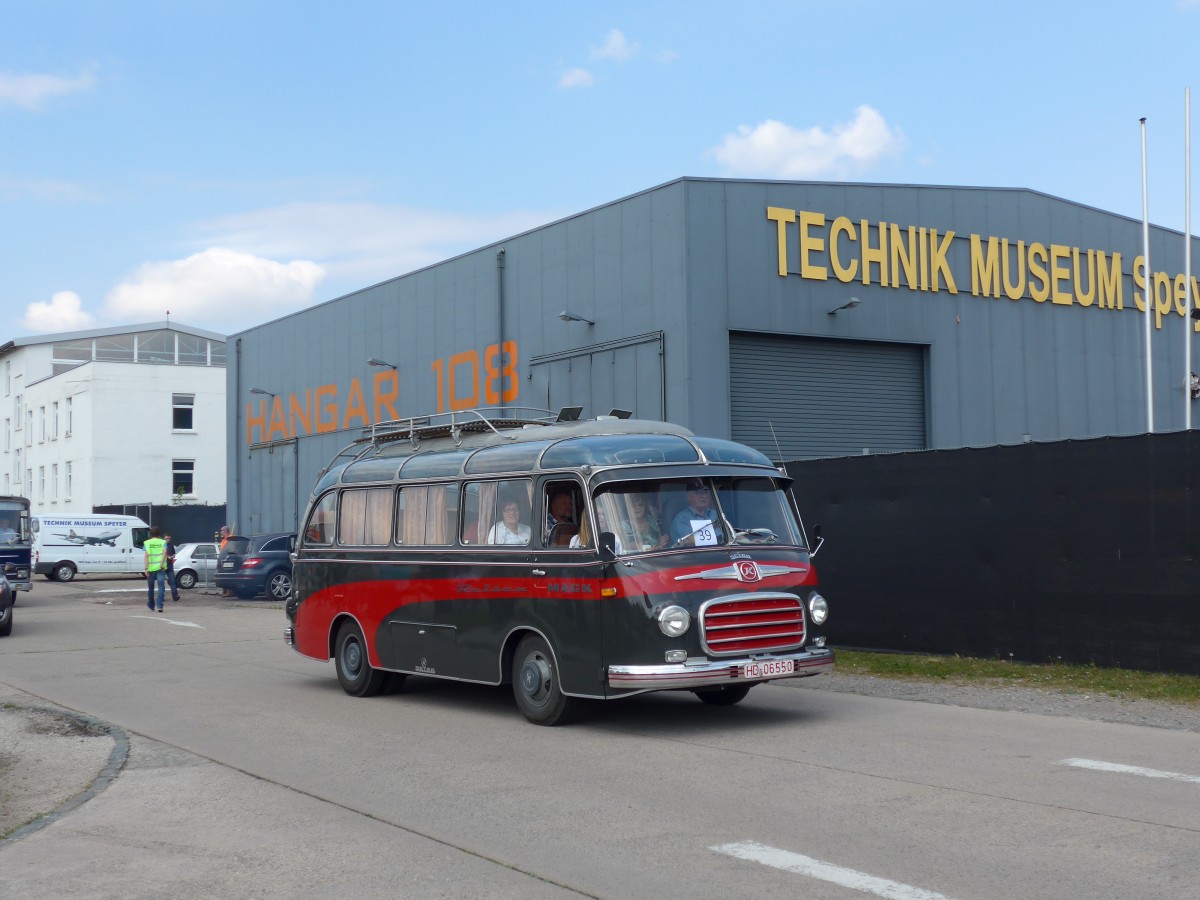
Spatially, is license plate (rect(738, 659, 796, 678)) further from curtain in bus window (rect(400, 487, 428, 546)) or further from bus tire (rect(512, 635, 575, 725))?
curtain in bus window (rect(400, 487, 428, 546))

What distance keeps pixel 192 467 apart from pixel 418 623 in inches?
2272

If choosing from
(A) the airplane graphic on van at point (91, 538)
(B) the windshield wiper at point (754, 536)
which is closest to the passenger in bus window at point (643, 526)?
Answer: (B) the windshield wiper at point (754, 536)

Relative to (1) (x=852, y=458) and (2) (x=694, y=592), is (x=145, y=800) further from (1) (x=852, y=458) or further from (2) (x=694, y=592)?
(1) (x=852, y=458)

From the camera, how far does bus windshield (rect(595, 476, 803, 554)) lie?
1102cm

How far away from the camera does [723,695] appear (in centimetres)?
1237

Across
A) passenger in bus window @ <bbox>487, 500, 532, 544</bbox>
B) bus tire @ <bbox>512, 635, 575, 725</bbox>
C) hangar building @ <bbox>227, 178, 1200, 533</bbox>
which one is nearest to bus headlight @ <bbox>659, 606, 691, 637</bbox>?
bus tire @ <bbox>512, 635, 575, 725</bbox>

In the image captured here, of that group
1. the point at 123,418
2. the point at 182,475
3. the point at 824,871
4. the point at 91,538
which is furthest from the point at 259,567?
the point at 182,475

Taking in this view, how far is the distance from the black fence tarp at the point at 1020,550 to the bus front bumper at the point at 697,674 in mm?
4538

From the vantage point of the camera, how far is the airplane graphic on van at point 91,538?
46.6 meters

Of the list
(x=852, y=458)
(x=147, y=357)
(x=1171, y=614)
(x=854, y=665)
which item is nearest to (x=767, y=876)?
(x=1171, y=614)

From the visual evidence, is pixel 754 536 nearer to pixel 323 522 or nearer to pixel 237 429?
pixel 323 522

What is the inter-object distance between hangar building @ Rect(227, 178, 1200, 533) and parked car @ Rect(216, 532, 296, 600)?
4870 millimetres

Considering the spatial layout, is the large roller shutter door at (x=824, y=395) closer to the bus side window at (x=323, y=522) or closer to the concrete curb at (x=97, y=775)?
the bus side window at (x=323, y=522)

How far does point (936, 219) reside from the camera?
29.2 metres
